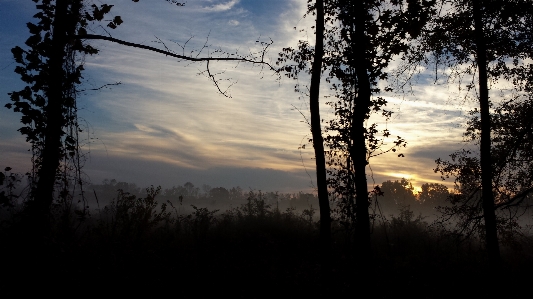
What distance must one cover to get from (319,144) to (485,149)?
494 cm

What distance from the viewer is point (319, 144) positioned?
8.18 meters

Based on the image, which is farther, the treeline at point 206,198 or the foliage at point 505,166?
the treeline at point 206,198

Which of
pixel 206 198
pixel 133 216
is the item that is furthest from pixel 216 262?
pixel 206 198

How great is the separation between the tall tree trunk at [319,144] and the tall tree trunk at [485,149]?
4716mm

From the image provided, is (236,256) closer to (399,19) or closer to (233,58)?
(233,58)

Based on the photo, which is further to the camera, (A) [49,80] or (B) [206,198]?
(B) [206,198]

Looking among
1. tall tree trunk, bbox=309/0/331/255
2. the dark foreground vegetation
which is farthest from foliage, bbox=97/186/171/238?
tall tree trunk, bbox=309/0/331/255

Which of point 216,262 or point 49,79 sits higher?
point 49,79

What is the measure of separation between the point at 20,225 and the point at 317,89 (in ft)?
23.8

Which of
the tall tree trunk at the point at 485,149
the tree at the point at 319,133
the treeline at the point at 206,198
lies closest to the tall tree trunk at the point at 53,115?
the tree at the point at 319,133

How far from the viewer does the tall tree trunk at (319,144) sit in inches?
313

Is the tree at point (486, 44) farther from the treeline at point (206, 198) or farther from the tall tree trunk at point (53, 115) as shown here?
the treeline at point (206, 198)

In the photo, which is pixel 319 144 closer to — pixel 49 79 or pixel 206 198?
pixel 49 79

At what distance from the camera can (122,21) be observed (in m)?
6.39
